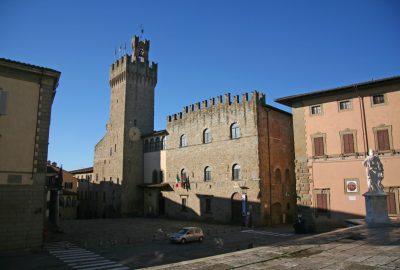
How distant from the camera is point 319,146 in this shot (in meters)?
25.6

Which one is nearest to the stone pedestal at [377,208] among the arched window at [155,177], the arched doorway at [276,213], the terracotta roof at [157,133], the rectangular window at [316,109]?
the rectangular window at [316,109]

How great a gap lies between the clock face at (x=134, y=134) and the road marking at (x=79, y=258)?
24.8 metres

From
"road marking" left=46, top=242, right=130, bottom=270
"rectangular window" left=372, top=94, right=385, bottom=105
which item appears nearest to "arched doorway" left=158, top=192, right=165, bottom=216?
"road marking" left=46, top=242, right=130, bottom=270

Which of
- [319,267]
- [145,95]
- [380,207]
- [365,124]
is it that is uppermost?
[145,95]

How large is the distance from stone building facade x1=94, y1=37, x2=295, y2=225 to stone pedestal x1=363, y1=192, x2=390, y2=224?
1324cm

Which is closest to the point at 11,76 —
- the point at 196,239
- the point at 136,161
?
the point at 196,239

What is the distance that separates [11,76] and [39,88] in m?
1.53

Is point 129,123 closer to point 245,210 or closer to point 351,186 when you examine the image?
point 245,210

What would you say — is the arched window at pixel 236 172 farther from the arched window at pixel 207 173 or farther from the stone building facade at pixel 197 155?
the arched window at pixel 207 173

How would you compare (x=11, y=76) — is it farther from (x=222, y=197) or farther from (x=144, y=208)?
(x=144, y=208)

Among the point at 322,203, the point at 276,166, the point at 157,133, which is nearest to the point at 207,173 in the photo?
the point at 276,166

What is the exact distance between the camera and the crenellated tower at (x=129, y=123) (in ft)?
144

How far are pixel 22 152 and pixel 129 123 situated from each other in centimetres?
2710

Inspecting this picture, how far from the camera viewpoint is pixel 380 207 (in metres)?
17.6
